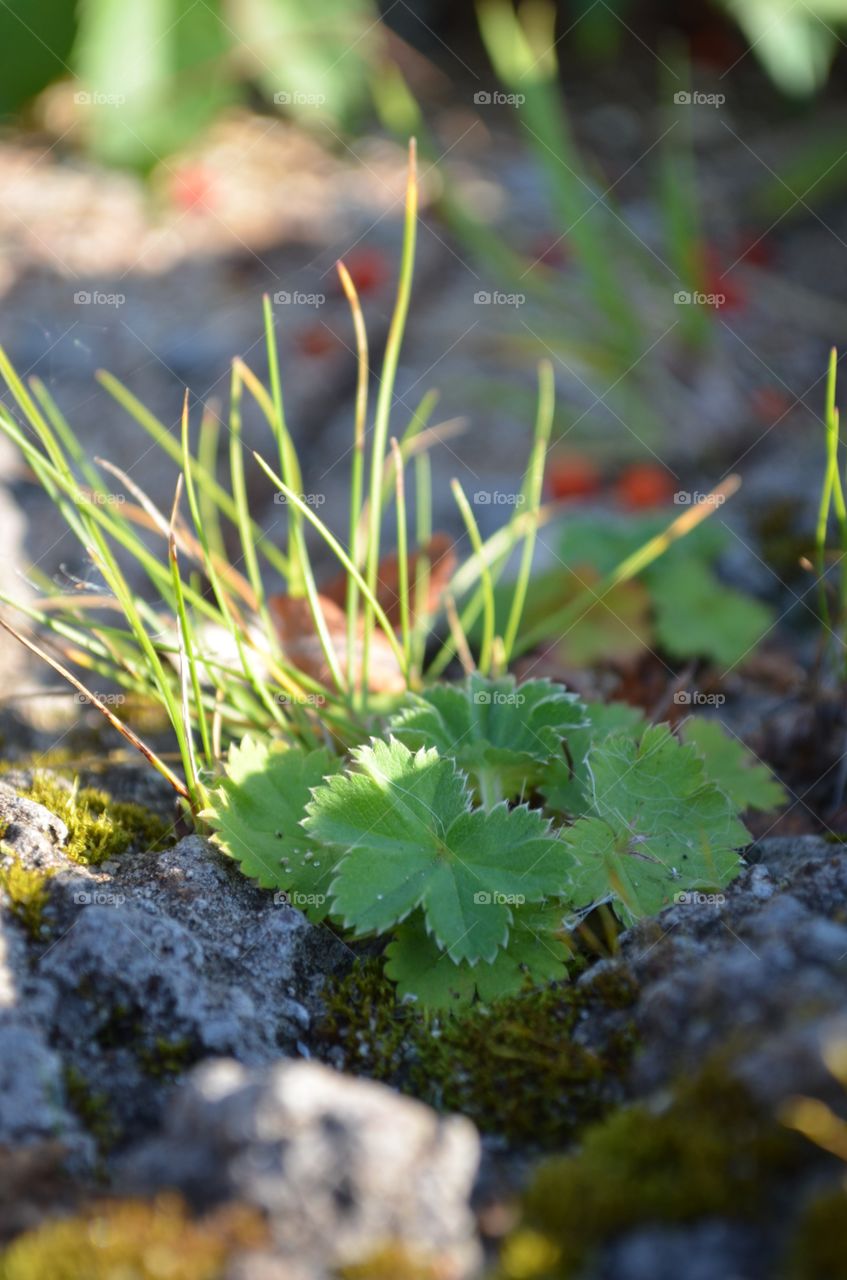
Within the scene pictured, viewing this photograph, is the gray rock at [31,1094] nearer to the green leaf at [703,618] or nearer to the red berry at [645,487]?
the green leaf at [703,618]

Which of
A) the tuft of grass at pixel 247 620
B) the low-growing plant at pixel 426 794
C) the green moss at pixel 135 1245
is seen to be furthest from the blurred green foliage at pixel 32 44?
the green moss at pixel 135 1245

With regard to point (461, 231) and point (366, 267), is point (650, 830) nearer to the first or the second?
point (461, 231)

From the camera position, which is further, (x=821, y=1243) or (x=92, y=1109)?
(x=92, y=1109)

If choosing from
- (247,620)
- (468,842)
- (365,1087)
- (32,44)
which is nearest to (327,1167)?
(365,1087)

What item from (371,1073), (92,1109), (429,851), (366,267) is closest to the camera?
(92,1109)

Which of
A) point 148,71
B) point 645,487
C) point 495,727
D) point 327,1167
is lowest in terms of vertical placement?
point 645,487

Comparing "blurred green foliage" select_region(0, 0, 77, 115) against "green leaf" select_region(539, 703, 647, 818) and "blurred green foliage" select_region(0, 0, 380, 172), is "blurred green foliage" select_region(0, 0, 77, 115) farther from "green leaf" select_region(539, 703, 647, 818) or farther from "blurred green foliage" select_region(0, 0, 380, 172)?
"green leaf" select_region(539, 703, 647, 818)

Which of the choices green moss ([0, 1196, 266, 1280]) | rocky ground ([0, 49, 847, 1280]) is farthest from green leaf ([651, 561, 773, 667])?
green moss ([0, 1196, 266, 1280])
